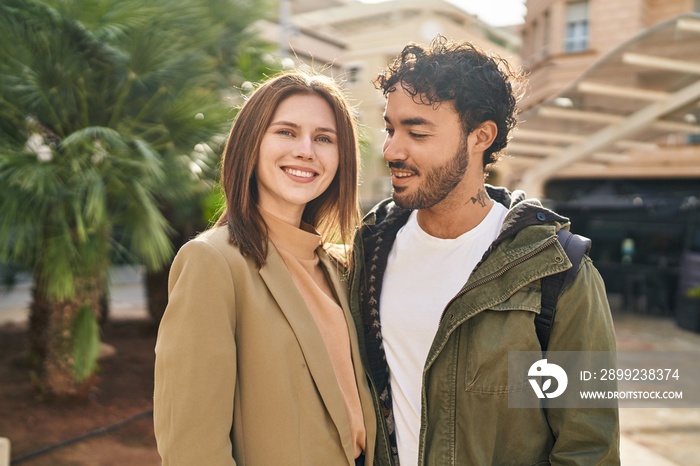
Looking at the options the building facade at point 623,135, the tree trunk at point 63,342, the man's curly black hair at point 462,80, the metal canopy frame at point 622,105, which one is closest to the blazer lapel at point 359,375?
the man's curly black hair at point 462,80

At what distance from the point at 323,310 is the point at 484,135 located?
898mm

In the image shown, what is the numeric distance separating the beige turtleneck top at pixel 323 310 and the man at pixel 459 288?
0.12 metres

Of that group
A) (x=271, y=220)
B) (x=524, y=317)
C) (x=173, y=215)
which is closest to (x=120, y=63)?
(x=173, y=215)

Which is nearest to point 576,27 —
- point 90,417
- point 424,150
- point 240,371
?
point 90,417

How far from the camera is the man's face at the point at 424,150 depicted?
7.05 feet

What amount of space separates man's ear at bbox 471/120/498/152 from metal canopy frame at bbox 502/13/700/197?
18.0ft

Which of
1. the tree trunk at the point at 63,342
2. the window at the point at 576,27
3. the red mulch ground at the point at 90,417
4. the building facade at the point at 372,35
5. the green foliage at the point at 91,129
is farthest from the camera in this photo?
the building facade at the point at 372,35

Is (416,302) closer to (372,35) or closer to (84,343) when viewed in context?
(84,343)

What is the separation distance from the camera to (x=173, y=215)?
758 cm

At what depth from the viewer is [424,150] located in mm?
2146

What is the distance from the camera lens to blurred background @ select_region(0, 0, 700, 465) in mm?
4926

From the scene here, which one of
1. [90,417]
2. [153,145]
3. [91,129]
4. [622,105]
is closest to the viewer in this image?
[91,129]

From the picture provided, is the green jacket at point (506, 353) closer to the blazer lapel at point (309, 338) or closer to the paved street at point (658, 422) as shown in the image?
the blazer lapel at point (309, 338)

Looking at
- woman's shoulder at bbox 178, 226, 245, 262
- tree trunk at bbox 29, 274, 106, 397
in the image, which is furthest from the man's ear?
tree trunk at bbox 29, 274, 106, 397
